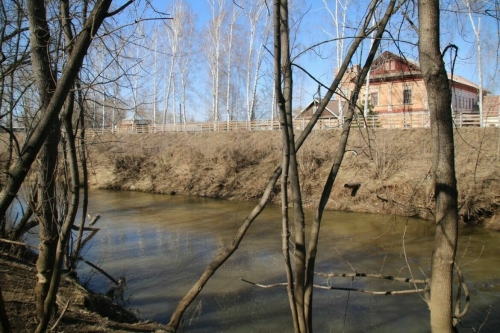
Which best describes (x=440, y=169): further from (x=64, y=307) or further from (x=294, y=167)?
(x=64, y=307)

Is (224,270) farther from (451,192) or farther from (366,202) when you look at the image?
(366,202)

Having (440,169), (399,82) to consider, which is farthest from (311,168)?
(440,169)

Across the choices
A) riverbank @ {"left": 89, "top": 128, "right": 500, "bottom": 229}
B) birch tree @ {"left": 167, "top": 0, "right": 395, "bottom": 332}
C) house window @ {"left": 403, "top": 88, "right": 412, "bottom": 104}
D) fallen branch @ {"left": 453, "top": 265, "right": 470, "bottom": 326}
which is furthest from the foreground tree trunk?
riverbank @ {"left": 89, "top": 128, "right": 500, "bottom": 229}

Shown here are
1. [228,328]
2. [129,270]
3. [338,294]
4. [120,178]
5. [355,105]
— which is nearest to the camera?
[355,105]

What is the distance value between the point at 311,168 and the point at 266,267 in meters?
11.5

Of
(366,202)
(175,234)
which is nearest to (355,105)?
(175,234)

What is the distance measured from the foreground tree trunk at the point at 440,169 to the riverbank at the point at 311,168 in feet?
30.3

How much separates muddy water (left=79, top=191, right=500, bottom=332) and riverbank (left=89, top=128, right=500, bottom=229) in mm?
1306

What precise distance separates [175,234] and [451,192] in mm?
11684

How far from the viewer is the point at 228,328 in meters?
6.55

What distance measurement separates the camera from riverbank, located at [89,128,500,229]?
1485 cm

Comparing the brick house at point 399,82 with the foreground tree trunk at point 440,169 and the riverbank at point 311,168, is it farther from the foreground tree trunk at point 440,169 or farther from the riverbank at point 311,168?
the riverbank at point 311,168

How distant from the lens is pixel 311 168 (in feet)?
67.9

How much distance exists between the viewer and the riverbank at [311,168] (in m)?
14.9
